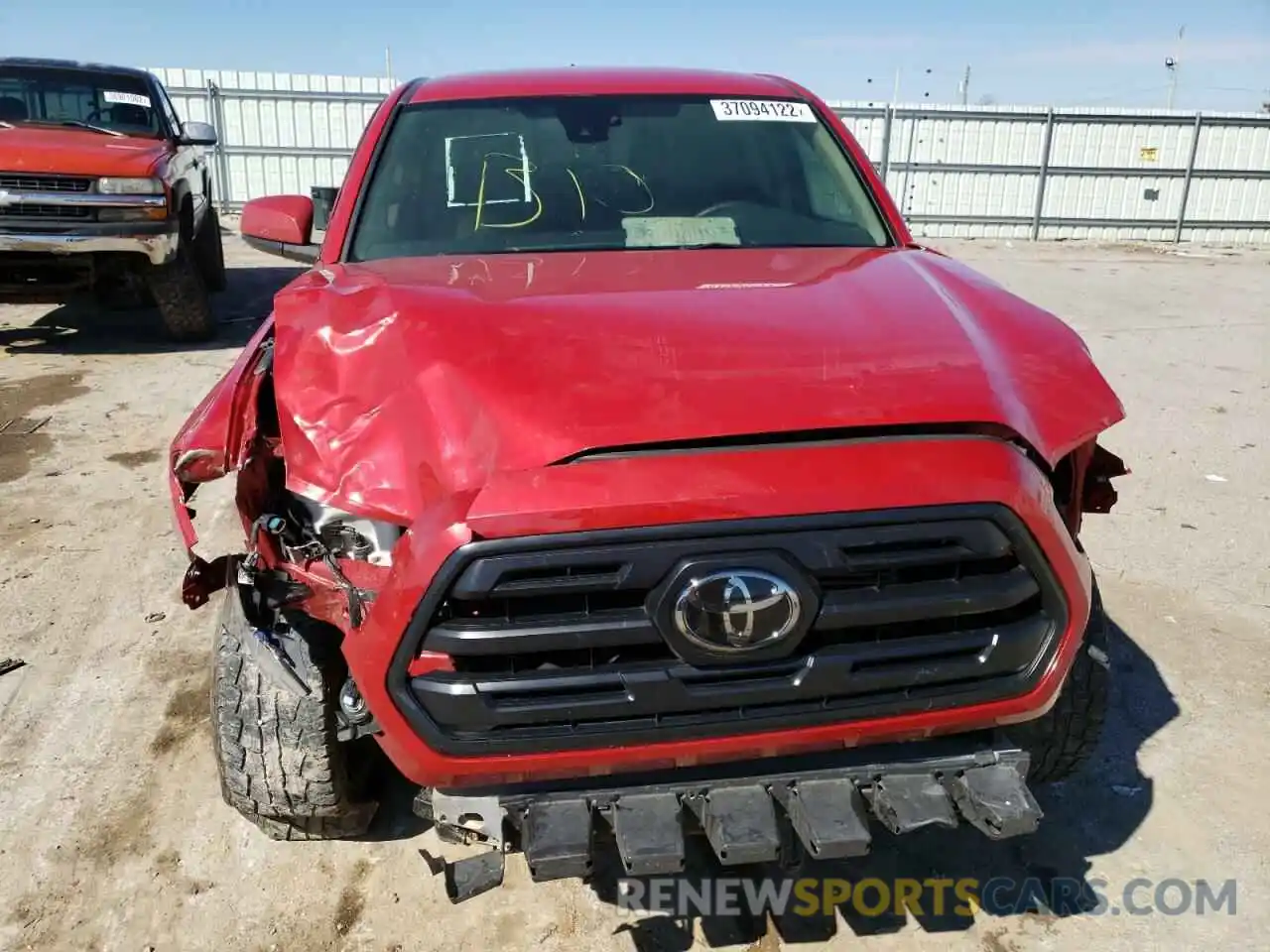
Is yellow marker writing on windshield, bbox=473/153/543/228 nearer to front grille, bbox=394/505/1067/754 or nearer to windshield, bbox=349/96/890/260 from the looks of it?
windshield, bbox=349/96/890/260

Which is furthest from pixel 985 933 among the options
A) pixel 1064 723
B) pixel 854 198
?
pixel 854 198

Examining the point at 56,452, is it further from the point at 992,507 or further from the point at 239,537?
the point at 992,507

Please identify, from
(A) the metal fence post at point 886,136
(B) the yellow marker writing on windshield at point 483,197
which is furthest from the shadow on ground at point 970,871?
(A) the metal fence post at point 886,136

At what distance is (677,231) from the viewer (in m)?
3.01

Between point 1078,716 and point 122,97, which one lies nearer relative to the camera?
point 1078,716

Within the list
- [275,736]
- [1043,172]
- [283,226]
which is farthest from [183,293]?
[1043,172]

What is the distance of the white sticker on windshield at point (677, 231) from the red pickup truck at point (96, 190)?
5554 mm

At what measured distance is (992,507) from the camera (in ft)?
5.85

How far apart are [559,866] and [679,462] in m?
0.77

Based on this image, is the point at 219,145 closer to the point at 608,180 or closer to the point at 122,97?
the point at 122,97

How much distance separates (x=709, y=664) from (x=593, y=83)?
239cm

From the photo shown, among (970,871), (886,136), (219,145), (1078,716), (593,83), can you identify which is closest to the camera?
→ (1078,716)

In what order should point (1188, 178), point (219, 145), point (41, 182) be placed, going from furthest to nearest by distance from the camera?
point (1188, 178) → point (219, 145) → point (41, 182)

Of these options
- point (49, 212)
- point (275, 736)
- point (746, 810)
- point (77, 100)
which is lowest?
point (275, 736)
